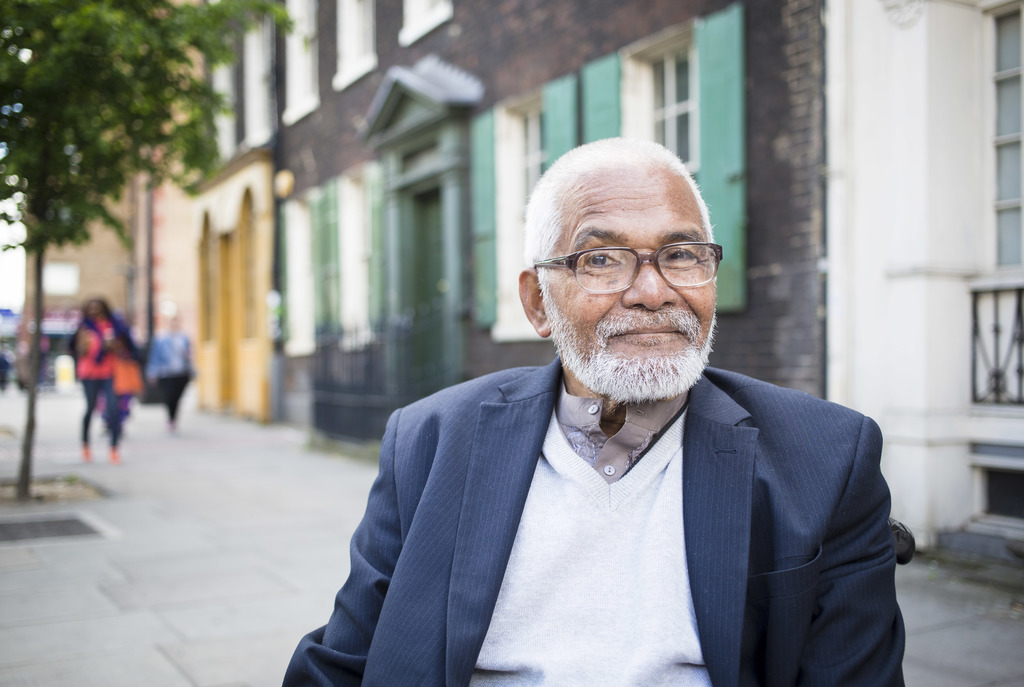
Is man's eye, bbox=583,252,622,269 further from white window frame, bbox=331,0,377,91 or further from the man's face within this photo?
white window frame, bbox=331,0,377,91

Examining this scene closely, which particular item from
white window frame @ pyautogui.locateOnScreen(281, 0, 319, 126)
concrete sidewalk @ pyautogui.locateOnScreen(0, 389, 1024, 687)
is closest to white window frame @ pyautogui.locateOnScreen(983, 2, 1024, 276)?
concrete sidewalk @ pyautogui.locateOnScreen(0, 389, 1024, 687)

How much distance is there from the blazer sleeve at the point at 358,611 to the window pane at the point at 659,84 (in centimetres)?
628

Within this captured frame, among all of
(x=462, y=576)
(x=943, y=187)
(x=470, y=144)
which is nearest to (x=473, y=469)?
(x=462, y=576)

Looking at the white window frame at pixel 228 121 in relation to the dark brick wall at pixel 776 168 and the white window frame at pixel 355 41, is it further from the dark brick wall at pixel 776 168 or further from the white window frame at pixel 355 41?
the dark brick wall at pixel 776 168

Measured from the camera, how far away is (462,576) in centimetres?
180

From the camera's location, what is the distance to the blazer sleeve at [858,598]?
167 centimetres

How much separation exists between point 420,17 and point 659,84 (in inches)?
176

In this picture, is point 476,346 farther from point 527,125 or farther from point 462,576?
point 462,576

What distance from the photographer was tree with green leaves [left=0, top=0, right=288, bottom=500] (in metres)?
6.84

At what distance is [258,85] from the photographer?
16750 millimetres

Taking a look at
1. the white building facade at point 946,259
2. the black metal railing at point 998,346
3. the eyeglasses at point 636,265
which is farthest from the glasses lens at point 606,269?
the black metal railing at point 998,346

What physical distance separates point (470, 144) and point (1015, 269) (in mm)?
6118

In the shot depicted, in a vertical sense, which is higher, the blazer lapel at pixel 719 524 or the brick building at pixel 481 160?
the brick building at pixel 481 160

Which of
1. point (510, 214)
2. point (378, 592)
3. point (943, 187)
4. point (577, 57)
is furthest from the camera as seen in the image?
point (510, 214)
